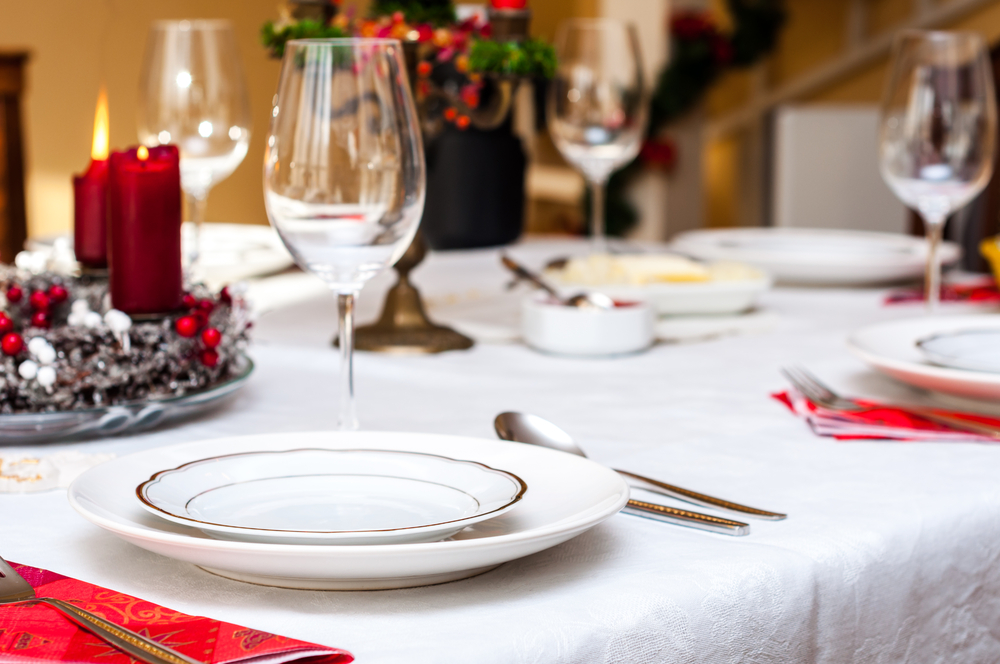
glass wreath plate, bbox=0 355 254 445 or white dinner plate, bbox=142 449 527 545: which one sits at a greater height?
white dinner plate, bbox=142 449 527 545

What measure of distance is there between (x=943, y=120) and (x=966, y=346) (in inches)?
12.3

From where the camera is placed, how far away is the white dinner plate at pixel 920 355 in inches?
29.6

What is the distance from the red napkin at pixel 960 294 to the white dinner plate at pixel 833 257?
38mm

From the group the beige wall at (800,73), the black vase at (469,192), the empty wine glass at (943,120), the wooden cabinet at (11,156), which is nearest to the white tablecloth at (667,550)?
the empty wine glass at (943,120)

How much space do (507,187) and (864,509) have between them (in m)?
1.32

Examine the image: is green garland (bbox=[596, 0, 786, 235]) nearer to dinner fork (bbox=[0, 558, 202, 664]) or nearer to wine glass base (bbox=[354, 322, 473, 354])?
wine glass base (bbox=[354, 322, 473, 354])

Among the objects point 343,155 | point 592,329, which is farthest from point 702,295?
point 343,155

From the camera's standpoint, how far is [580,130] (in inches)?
48.6

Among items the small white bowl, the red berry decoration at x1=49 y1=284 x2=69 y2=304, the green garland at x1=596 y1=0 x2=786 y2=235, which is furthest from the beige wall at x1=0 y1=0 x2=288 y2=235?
the red berry decoration at x1=49 y1=284 x2=69 y2=304

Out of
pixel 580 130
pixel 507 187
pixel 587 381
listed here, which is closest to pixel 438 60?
pixel 580 130

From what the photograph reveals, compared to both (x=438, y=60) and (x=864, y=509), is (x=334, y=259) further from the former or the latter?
(x=438, y=60)

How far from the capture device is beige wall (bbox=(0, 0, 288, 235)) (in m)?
3.56

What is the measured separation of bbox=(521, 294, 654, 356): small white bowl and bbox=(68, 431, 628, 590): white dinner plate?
18.0 inches

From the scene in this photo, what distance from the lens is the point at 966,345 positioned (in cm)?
85
